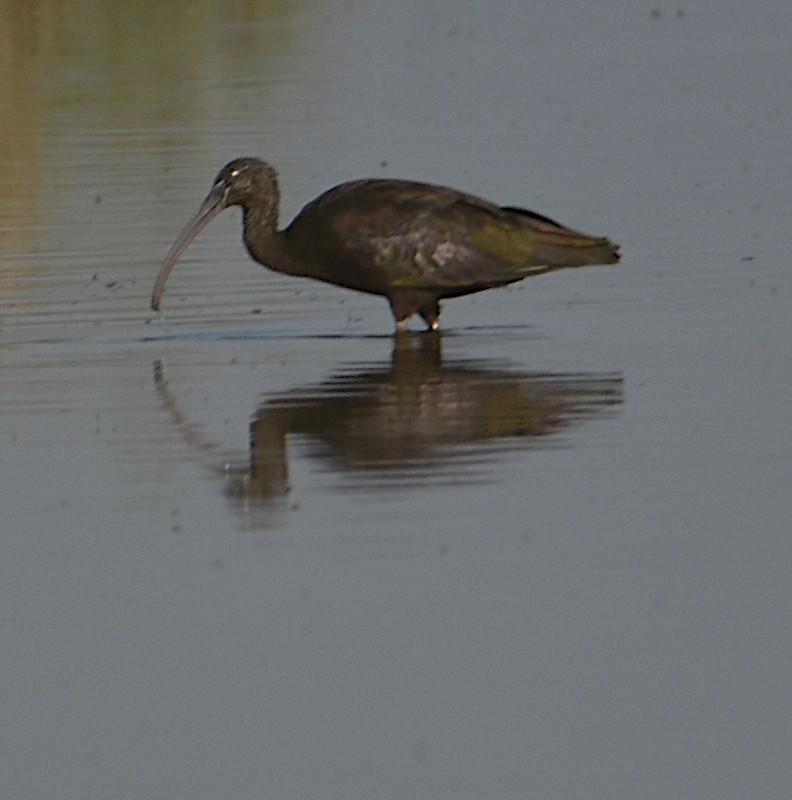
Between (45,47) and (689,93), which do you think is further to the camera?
(45,47)

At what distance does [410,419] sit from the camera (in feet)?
39.9

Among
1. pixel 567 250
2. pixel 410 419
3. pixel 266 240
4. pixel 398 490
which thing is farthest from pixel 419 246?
pixel 398 490

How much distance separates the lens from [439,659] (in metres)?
8.62

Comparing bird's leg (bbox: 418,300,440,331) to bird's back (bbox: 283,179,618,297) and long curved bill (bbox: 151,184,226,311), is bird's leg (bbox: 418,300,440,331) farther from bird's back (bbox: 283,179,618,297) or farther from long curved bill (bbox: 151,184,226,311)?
long curved bill (bbox: 151,184,226,311)

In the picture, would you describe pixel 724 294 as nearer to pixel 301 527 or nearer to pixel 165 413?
pixel 165 413

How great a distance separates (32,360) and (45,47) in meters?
17.7

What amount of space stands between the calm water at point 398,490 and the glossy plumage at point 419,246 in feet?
0.96

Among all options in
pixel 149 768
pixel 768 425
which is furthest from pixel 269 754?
pixel 768 425

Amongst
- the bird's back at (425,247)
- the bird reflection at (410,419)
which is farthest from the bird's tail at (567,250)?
the bird reflection at (410,419)

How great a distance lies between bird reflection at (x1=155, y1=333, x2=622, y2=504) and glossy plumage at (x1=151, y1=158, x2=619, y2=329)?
0.74 metres

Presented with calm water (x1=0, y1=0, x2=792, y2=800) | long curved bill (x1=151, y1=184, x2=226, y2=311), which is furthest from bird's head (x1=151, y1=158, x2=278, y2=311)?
calm water (x1=0, y1=0, x2=792, y2=800)

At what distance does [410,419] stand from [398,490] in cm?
148

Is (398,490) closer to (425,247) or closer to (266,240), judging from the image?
(425,247)

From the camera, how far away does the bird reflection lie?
36.6 feet
